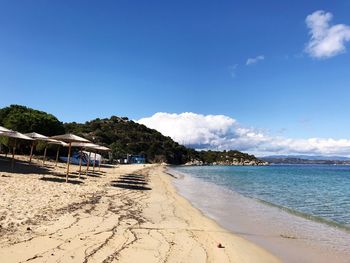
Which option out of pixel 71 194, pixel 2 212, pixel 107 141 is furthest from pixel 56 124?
pixel 107 141

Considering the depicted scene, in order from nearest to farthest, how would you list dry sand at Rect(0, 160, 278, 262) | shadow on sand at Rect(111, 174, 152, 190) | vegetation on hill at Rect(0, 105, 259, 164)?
dry sand at Rect(0, 160, 278, 262) < shadow on sand at Rect(111, 174, 152, 190) < vegetation on hill at Rect(0, 105, 259, 164)

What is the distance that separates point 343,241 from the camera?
35.6ft

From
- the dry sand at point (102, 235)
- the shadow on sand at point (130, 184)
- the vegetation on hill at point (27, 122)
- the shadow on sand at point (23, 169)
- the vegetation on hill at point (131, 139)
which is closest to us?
the dry sand at point (102, 235)

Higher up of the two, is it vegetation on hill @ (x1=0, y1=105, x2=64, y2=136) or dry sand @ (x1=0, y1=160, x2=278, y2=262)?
vegetation on hill @ (x1=0, y1=105, x2=64, y2=136)

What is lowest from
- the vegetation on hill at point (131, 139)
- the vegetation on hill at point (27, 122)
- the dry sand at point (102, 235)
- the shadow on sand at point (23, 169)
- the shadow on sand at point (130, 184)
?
the dry sand at point (102, 235)

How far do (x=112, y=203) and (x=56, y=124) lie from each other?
140 ft

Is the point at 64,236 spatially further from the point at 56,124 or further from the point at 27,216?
the point at 56,124

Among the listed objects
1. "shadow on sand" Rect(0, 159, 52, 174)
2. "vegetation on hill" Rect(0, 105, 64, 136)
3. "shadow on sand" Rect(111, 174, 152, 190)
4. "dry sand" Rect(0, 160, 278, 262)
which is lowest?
"dry sand" Rect(0, 160, 278, 262)

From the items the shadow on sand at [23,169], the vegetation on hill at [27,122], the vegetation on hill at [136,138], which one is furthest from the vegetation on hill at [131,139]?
A: the shadow on sand at [23,169]

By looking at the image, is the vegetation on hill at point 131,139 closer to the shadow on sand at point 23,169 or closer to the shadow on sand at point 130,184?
the shadow on sand at point 23,169

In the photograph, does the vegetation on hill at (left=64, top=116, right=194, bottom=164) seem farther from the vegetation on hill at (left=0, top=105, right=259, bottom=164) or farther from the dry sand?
the dry sand

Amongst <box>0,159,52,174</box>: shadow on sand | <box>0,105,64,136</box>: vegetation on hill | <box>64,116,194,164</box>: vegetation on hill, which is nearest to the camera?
<box>0,159,52,174</box>: shadow on sand

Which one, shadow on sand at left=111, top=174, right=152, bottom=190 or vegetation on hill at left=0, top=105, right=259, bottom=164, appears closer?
shadow on sand at left=111, top=174, right=152, bottom=190

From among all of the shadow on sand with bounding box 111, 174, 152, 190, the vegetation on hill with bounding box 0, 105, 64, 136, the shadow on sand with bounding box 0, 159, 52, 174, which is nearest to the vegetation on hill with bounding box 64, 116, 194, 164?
the vegetation on hill with bounding box 0, 105, 64, 136
